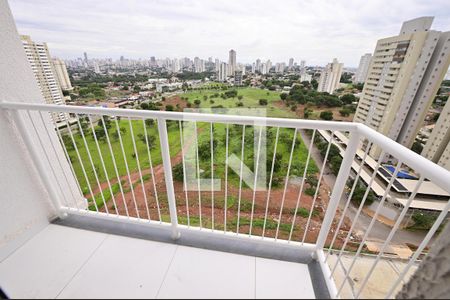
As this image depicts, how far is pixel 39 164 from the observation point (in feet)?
5.84

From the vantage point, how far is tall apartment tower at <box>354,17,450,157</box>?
3121 mm

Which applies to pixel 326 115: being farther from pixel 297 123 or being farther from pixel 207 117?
pixel 207 117

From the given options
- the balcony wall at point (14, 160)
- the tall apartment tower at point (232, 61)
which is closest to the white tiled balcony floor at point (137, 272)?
the balcony wall at point (14, 160)

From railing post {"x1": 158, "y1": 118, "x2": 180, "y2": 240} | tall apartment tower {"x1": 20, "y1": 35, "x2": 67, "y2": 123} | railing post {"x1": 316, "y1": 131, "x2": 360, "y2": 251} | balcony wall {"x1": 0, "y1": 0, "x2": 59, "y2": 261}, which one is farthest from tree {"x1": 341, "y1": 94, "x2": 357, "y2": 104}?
balcony wall {"x1": 0, "y1": 0, "x2": 59, "y2": 261}

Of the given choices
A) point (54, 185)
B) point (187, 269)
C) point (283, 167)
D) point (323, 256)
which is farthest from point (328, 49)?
point (283, 167)

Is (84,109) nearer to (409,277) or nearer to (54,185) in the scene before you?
(54,185)

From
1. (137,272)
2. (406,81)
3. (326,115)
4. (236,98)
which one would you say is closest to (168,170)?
(137,272)

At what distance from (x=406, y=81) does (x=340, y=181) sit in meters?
6.10

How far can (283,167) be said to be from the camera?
13.8 metres

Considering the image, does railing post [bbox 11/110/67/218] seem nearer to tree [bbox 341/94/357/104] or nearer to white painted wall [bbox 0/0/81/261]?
white painted wall [bbox 0/0/81/261]

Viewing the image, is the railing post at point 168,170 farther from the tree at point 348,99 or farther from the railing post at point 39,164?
the tree at point 348,99

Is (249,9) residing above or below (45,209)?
above

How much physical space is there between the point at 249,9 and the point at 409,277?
303cm

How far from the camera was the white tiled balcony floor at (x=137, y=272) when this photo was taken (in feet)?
4.27
